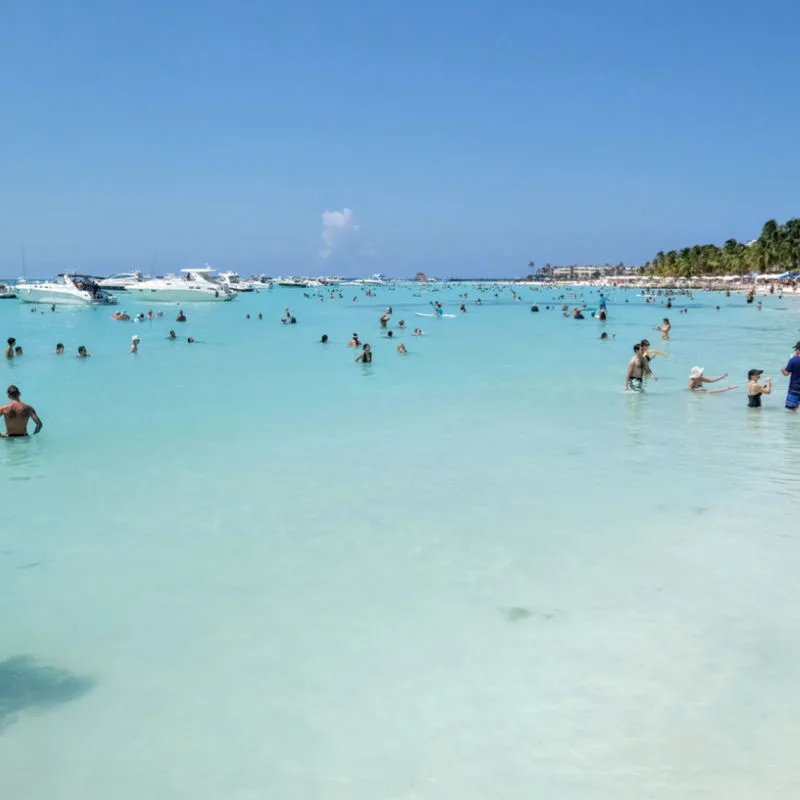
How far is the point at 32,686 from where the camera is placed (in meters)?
5.52

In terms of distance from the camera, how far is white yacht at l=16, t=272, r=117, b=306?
230 ft

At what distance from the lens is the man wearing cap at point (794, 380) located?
50.1 ft

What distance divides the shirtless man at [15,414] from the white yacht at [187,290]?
242ft

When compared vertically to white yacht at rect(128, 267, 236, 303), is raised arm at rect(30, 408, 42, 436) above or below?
below

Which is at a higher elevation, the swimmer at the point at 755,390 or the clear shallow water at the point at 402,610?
the swimmer at the point at 755,390

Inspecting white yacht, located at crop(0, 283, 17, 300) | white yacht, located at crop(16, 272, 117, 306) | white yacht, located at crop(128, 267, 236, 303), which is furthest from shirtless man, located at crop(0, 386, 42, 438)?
white yacht, located at crop(0, 283, 17, 300)

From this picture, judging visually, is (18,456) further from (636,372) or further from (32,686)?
(636,372)

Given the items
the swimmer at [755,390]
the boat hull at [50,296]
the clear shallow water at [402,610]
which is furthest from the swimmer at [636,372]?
the boat hull at [50,296]

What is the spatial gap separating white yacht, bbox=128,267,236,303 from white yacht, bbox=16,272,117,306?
11094 millimetres

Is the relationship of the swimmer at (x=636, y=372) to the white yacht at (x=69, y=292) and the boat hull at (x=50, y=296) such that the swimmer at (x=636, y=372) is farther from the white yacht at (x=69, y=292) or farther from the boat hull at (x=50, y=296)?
the boat hull at (x=50, y=296)

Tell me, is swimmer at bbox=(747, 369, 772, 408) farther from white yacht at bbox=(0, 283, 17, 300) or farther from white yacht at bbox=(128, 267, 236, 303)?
white yacht at bbox=(0, 283, 17, 300)

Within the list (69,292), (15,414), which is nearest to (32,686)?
(15,414)

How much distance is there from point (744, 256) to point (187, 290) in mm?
91342

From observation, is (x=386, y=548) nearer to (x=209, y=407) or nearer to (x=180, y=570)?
(x=180, y=570)
